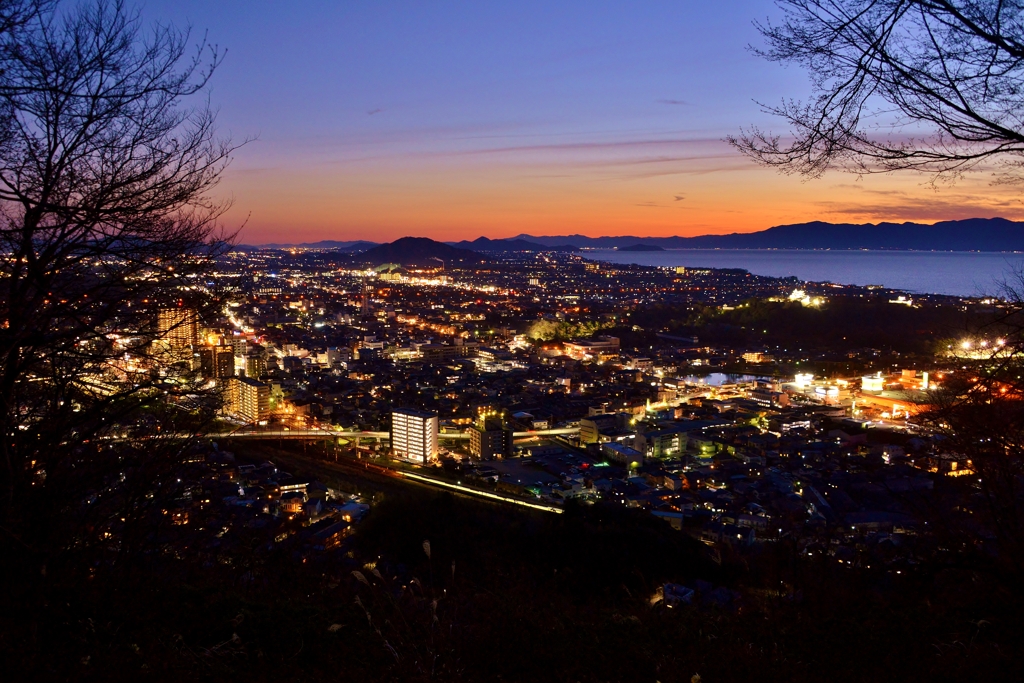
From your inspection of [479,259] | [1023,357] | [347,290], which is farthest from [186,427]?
[479,259]

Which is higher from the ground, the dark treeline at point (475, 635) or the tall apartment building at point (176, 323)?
the tall apartment building at point (176, 323)

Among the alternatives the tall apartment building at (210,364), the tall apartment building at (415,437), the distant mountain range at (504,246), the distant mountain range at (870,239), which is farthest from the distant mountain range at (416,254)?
the tall apartment building at (210,364)

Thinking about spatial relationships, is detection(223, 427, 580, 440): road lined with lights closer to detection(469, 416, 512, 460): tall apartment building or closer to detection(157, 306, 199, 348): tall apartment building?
detection(469, 416, 512, 460): tall apartment building

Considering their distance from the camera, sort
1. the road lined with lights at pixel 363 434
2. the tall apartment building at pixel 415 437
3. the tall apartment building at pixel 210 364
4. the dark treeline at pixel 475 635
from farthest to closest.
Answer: the road lined with lights at pixel 363 434
the tall apartment building at pixel 415 437
the tall apartment building at pixel 210 364
the dark treeline at pixel 475 635

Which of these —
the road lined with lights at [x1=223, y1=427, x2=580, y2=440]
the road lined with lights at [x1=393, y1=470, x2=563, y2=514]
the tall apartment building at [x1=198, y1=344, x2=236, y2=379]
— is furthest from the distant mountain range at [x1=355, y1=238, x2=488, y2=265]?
the tall apartment building at [x1=198, y1=344, x2=236, y2=379]

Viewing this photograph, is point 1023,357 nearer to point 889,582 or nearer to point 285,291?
point 889,582

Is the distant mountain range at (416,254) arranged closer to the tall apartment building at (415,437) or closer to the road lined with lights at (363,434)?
the road lined with lights at (363,434)
